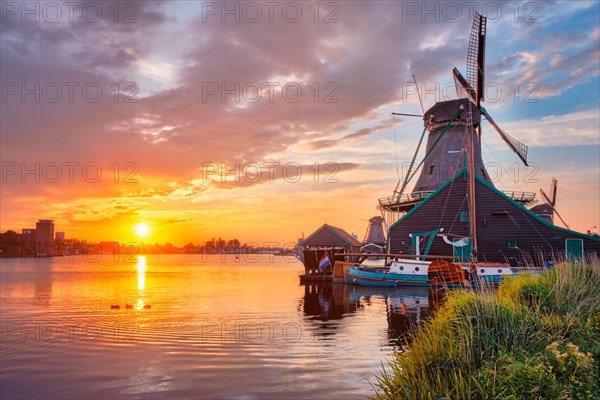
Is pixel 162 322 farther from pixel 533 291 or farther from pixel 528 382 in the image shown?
pixel 528 382

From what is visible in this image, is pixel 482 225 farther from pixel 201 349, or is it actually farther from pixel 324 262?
pixel 201 349

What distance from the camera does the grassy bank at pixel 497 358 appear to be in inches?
246

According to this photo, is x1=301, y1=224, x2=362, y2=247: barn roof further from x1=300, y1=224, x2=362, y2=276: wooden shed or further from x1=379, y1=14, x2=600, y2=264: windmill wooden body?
x1=379, y1=14, x2=600, y2=264: windmill wooden body

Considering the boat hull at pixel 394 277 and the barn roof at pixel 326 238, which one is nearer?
the boat hull at pixel 394 277

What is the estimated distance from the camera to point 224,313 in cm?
2847

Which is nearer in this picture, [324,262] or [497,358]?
[497,358]

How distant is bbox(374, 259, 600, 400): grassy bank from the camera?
6258mm

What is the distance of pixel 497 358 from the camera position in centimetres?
717

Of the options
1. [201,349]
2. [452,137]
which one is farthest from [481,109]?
[201,349]

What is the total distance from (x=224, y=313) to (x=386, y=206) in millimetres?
29384

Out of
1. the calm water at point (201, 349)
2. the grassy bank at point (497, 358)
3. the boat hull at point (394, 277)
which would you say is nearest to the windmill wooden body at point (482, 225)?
the boat hull at point (394, 277)

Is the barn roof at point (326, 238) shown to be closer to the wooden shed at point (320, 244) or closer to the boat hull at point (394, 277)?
the wooden shed at point (320, 244)

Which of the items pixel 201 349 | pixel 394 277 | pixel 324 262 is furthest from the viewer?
pixel 324 262

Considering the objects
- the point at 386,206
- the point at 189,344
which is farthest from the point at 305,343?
the point at 386,206
